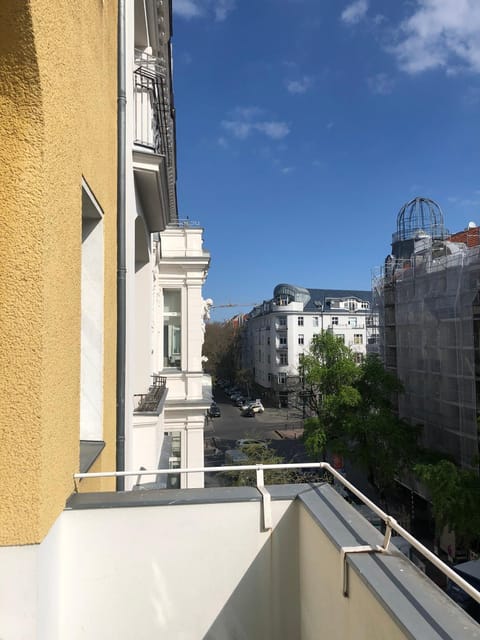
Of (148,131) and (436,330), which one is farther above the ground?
(148,131)

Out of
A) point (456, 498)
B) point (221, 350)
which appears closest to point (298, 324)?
point (221, 350)

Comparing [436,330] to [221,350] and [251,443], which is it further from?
[221,350]

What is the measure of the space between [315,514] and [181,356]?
10496 millimetres

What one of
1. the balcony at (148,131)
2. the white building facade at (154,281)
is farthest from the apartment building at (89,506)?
the balcony at (148,131)

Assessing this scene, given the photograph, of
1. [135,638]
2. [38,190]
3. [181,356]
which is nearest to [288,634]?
[135,638]

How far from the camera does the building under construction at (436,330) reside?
17.6m

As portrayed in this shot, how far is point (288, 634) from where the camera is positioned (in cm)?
240

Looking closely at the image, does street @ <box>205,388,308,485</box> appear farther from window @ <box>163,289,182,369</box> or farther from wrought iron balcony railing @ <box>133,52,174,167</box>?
wrought iron balcony railing @ <box>133,52,174,167</box>

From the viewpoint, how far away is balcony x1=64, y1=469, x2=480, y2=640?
6.97 ft

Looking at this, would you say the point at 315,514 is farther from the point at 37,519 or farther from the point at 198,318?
the point at 198,318

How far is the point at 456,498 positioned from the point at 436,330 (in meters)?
8.19

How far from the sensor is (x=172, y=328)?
42.2 feet

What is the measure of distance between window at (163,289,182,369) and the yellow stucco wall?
10.4 m

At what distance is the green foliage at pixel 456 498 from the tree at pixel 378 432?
4.03 metres
